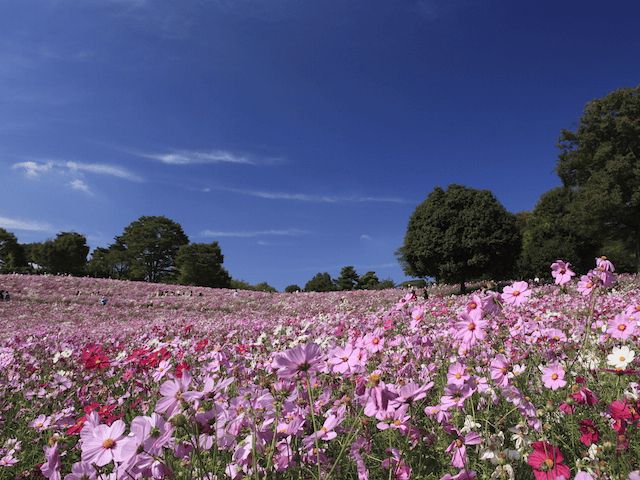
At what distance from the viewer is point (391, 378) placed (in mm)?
3402

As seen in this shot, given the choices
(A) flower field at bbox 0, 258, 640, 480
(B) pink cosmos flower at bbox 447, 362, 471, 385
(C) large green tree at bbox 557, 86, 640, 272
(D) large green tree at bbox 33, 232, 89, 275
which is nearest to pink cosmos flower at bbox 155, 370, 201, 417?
(A) flower field at bbox 0, 258, 640, 480

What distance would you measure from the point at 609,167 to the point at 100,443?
1352 inches

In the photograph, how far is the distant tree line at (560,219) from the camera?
72.1ft

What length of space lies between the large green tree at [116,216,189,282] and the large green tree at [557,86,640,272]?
48.2 m

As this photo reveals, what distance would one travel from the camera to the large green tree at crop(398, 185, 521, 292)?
21703 mm

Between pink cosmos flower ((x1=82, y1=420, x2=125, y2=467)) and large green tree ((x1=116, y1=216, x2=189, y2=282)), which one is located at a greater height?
large green tree ((x1=116, y1=216, x2=189, y2=282))

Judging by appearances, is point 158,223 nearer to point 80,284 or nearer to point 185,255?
point 185,255

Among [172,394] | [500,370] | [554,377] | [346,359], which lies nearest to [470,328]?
[500,370]

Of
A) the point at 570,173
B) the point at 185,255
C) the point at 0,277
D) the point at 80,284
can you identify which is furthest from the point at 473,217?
the point at 185,255

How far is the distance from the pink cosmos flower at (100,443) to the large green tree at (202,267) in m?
49.5

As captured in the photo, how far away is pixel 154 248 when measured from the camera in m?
61.6

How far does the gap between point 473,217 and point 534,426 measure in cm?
2098

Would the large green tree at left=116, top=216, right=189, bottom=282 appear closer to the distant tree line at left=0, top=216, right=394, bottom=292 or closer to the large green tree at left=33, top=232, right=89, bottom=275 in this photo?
the distant tree line at left=0, top=216, right=394, bottom=292

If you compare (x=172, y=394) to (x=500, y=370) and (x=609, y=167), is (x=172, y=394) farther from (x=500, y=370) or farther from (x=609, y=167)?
(x=609, y=167)
